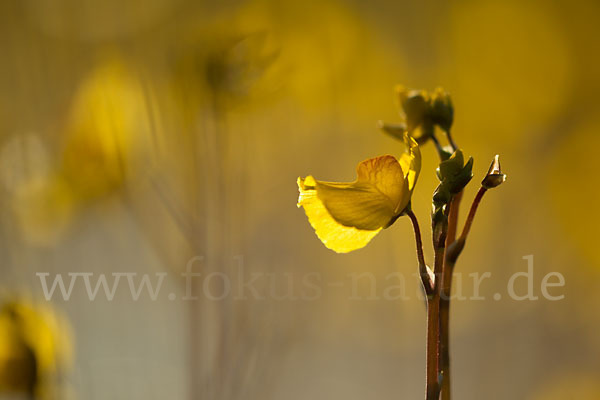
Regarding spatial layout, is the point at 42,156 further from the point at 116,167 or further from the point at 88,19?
the point at 88,19

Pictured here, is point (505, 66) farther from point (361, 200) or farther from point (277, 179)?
point (361, 200)

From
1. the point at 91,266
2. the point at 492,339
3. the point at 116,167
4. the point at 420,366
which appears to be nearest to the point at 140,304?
the point at 91,266

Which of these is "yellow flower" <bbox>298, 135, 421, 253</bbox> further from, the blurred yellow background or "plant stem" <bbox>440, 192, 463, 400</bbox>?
the blurred yellow background

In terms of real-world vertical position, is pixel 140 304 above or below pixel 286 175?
below

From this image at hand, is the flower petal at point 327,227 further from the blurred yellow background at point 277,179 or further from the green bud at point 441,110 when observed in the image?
the blurred yellow background at point 277,179

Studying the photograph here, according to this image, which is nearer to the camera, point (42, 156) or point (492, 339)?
point (492, 339)

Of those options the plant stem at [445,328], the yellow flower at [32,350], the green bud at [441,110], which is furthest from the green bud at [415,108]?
the yellow flower at [32,350]

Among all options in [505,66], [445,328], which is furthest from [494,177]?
[505,66]
